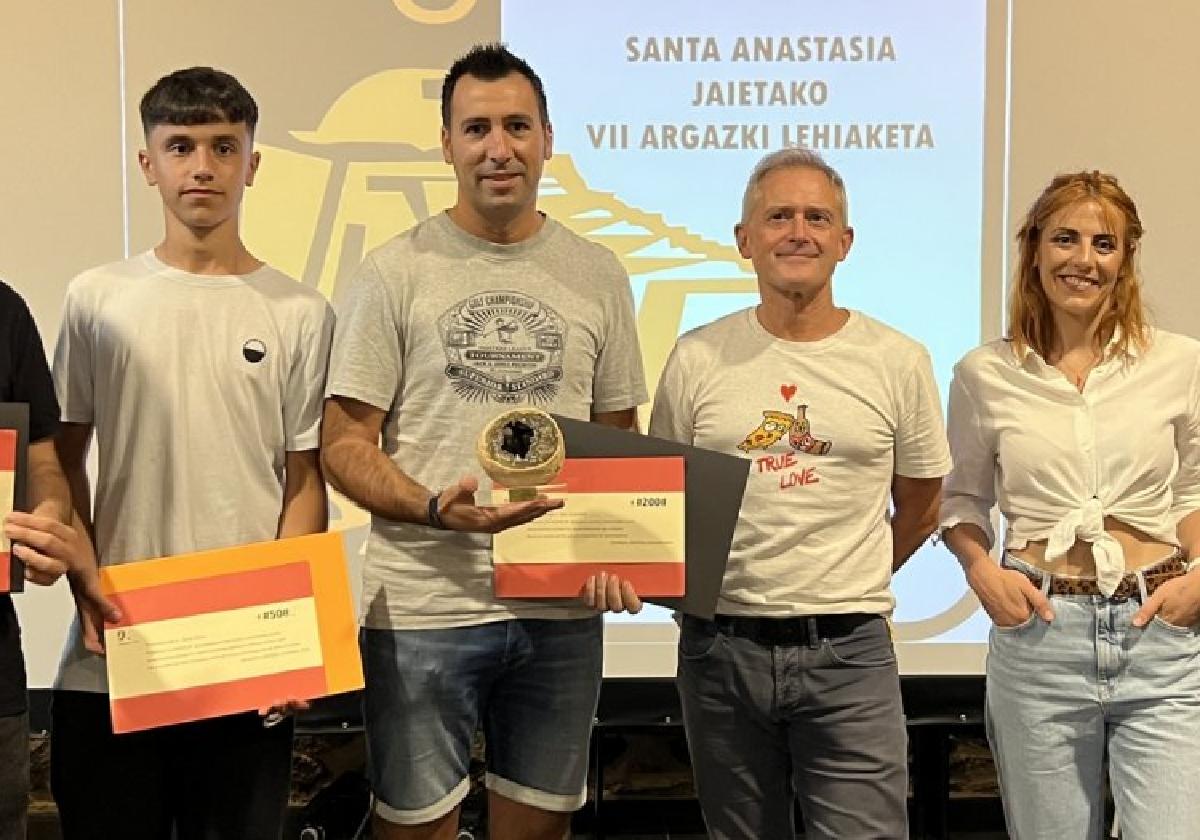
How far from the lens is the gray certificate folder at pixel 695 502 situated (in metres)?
1.97

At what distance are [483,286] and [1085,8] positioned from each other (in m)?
2.33

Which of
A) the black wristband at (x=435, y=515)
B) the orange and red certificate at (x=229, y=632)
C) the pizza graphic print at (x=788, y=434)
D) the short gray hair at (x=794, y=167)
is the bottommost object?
the orange and red certificate at (x=229, y=632)

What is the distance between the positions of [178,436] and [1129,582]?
5.49 feet

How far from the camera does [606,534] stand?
2002 millimetres

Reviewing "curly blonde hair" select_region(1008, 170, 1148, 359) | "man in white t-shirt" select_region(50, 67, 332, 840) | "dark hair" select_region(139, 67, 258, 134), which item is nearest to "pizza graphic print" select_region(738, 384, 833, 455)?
"curly blonde hair" select_region(1008, 170, 1148, 359)

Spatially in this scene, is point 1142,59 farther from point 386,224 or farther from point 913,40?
point 386,224

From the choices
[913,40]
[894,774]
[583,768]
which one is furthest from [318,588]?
[913,40]

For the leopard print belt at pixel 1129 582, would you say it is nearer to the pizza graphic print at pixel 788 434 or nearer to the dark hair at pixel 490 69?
the pizza graphic print at pixel 788 434

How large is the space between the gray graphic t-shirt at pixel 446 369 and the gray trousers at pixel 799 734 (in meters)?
0.31

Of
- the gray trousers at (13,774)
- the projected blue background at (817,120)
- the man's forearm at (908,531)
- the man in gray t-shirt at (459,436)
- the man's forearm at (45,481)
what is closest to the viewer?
the gray trousers at (13,774)

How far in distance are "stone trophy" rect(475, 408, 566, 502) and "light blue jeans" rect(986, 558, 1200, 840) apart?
90 centimetres

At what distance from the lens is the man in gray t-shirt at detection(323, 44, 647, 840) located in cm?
205

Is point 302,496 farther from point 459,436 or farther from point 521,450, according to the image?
point 521,450

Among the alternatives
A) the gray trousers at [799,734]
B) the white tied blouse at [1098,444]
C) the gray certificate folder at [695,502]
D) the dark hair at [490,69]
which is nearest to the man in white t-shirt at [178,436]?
the dark hair at [490,69]
